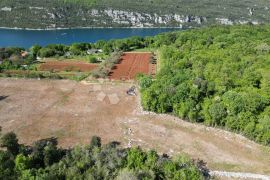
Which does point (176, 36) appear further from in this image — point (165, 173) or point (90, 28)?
point (90, 28)

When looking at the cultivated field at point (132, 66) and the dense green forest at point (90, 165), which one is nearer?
the dense green forest at point (90, 165)

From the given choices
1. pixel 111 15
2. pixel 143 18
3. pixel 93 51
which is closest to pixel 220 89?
pixel 93 51

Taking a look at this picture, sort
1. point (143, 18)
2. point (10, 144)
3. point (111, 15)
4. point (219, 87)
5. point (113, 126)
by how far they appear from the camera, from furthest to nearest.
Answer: point (111, 15) → point (143, 18) → point (219, 87) → point (113, 126) → point (10, 144)

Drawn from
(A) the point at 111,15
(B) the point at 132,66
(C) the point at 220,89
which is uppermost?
(A) the point at 111,15

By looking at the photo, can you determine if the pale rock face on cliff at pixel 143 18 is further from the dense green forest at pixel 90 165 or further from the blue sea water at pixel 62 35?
the dense green forest at pixel 90 165

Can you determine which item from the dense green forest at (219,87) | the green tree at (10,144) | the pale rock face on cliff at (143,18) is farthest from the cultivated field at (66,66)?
the pale rock face on cliff at (143,18)

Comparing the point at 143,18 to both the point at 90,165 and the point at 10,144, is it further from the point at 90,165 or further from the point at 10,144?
the point at 90,165

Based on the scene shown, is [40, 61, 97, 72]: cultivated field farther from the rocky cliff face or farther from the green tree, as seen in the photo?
the rocky cliff face
